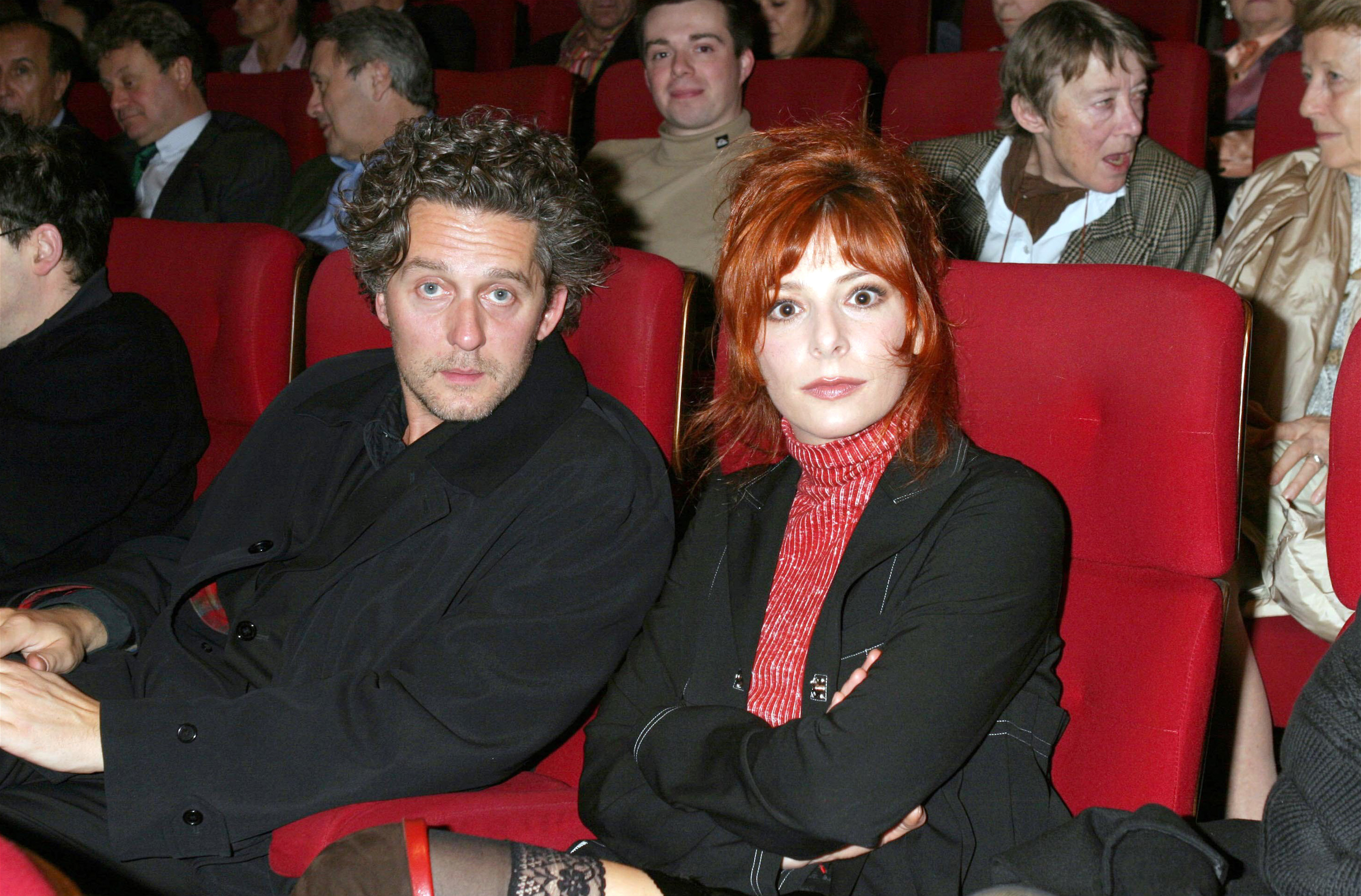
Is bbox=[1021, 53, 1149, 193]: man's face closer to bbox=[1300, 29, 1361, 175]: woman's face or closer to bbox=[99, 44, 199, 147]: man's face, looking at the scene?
bbox=[1300, 29, 1361, 175]: woman's face

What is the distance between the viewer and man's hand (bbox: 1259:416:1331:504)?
1796 millimetres

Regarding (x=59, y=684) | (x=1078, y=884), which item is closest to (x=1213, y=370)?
(x=1078, y=884)

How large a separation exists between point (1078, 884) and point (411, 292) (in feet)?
3.51

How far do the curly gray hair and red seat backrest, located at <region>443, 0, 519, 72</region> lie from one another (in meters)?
3.13

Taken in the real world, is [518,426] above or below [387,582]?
above

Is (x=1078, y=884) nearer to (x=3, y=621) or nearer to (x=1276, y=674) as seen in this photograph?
(x=1276, y=674)

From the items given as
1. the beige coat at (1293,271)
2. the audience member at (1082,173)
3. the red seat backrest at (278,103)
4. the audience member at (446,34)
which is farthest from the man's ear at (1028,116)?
the audience member at (446,34)

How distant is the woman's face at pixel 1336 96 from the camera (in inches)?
79.7

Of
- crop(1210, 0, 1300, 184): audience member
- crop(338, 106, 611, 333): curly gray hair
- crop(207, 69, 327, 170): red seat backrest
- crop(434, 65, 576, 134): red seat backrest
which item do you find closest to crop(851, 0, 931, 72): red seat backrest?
crop(1210, 0, 1300, 184): audience member

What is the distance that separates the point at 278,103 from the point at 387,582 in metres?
3.11

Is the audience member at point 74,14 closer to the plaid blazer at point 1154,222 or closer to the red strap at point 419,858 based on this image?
the plaid blazer at point 1154,222

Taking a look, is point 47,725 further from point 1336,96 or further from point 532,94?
point 532,94

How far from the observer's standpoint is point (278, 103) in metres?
4.06

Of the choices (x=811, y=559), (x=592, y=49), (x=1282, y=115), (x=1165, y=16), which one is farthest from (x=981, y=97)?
(x=811, y=559)
